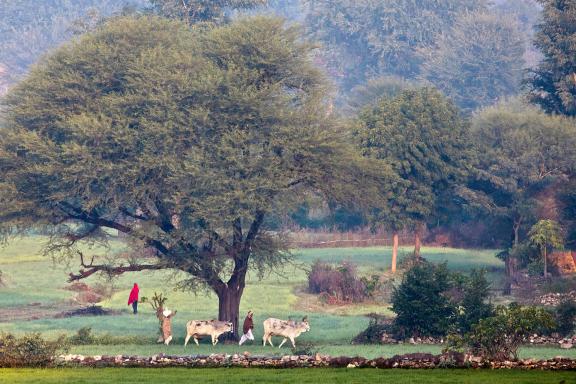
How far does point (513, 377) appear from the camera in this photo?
29.7 metres

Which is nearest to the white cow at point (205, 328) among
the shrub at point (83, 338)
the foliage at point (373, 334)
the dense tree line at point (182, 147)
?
the dense tree line at point (182, 147)

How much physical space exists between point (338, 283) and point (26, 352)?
98.7 feet

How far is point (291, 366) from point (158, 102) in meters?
18.7

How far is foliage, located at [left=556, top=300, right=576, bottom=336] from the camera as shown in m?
45.7

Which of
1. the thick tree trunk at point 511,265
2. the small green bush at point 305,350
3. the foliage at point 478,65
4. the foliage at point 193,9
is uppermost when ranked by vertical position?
the foliage at point 478,65

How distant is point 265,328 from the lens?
46125 mm

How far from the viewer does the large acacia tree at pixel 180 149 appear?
47781 mm

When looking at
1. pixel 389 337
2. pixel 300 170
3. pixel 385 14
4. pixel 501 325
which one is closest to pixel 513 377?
pixel 501 325

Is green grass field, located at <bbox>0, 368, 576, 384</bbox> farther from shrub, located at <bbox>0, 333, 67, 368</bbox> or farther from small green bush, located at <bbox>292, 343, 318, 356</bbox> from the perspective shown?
small green bush, located at <bbox>292, 343, 318, 356</bbox>

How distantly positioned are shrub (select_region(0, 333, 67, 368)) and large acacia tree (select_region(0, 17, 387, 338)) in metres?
11.1

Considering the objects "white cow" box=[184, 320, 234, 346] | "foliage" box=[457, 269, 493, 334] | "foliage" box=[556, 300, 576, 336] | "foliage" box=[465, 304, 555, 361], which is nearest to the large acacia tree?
"white cow" box=[184, 320, 234, 346]

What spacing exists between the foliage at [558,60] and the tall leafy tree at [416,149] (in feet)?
36.3

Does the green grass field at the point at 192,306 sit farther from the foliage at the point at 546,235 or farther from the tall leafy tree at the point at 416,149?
the foliage at the point at 546,235

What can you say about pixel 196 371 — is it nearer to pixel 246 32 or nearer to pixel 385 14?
pixel 246 32
